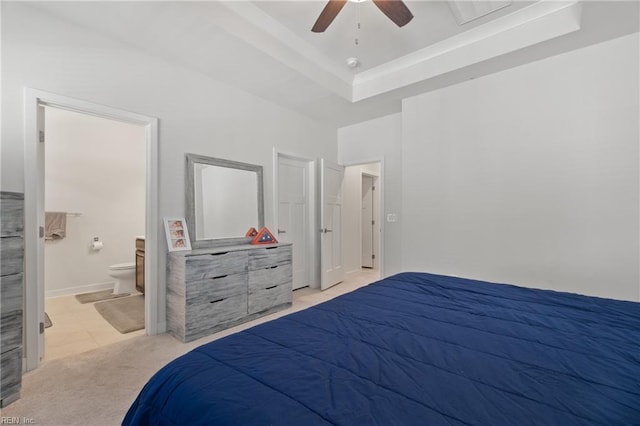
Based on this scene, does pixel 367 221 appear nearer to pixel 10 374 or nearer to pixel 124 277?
pixel 124 277

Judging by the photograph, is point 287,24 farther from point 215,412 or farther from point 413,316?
point 215,412

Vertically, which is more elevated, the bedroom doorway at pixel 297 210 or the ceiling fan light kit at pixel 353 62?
the ceiling fan light kit at pixel 353 62

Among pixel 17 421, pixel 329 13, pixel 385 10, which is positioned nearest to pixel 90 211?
pixel 17 421

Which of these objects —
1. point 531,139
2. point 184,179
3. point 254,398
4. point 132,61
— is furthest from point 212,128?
point 531,139

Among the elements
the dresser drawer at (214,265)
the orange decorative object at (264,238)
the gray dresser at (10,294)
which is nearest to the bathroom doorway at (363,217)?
the orange decorative object at (264,238)

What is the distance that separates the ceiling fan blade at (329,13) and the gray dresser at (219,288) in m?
2.20

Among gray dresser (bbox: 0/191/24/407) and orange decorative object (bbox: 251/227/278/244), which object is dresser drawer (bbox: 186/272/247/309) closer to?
orange decorative object (bbox: 251/227/278/244)

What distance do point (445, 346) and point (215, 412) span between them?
82 cm

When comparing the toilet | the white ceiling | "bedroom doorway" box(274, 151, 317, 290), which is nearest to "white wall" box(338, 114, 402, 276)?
the white ceiling

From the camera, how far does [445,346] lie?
111 centimetres

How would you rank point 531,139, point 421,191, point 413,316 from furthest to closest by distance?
point 421,191 → point 531,139 → point 413,316

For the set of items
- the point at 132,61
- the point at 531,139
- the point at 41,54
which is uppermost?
the point at 132,61

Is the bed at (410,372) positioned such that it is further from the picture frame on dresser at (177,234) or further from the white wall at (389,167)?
the white wall at (389,167)

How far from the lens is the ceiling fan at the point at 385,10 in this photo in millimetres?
2094
